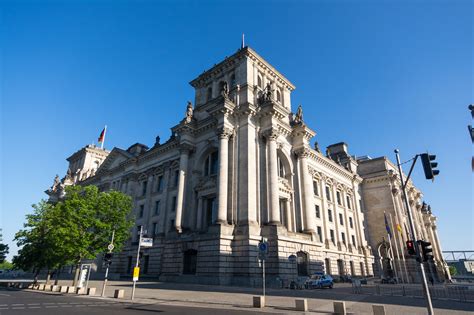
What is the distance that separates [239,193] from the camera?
1270 inches

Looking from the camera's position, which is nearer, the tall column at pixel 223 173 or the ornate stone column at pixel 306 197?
the tall column at pixel 223 173

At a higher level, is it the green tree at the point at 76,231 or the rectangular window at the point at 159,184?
the rectangular window at the point at 159,184

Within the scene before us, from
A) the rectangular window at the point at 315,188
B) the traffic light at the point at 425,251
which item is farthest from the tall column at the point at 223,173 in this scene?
the rectangular window at the point at 315,188

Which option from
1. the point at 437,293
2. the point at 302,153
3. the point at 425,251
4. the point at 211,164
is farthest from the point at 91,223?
the point at 437,293

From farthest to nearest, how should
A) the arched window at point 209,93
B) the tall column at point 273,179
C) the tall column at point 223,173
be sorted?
1. the arched window at point 209,93
2. the tall column at point 273,179
3. the tall column at point 223,173

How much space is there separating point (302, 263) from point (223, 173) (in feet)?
46.6

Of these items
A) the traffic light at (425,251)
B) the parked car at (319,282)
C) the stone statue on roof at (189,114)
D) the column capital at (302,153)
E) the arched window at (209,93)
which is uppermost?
the arched window at (209,93)

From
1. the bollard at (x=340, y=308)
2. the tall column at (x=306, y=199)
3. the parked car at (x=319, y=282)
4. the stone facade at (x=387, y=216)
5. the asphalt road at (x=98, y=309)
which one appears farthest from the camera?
the stone facade at (x=387, y=216)

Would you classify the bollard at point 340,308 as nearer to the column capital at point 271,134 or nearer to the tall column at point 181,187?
Answer: the column capital at point 271,134

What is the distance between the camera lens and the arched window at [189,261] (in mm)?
32031

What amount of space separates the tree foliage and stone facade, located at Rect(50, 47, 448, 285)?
6.07 metres

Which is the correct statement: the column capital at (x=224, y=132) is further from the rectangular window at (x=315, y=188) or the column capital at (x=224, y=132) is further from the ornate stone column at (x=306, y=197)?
the rectangular window at (x=315, y=188)

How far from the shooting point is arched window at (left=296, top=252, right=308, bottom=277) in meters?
32.8

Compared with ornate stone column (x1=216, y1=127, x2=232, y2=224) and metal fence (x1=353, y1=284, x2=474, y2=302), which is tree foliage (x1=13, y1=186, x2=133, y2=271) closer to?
ornate stone column (x1=216, y1=127, x2=232, y2=224)
